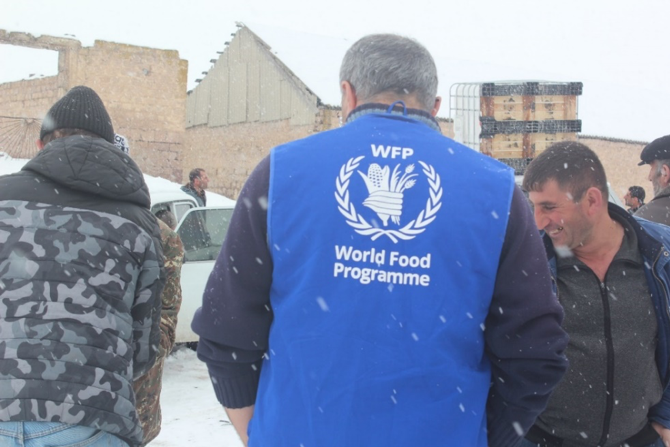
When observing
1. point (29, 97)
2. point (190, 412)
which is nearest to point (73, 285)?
point (190, 412)

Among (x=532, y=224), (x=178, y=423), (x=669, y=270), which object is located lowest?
(x=178, y=423)

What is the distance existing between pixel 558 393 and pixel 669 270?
24.3 inches

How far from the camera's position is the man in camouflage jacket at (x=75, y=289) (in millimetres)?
2082

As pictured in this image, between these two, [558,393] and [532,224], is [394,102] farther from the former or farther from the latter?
[558,393]

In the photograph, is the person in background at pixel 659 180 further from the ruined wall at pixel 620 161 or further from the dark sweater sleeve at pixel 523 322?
the ruined wall at pixel 620 161

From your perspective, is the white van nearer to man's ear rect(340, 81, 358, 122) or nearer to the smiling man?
the smiling man

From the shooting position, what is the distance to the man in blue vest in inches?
65.3

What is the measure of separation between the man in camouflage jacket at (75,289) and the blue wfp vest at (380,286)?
2.35ft

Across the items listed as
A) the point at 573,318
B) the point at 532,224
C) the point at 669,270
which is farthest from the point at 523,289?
the point at 669,270

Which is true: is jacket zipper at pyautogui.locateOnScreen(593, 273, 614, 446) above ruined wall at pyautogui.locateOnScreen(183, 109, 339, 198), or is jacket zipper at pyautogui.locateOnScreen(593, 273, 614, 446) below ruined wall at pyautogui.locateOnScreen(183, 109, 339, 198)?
below

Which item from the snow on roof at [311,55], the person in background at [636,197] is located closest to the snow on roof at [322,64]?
the snow on roof at [311,55]

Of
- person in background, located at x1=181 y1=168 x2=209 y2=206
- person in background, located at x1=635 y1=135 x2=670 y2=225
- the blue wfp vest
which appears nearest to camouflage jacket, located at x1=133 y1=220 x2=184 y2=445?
Result: the blue wfp vest

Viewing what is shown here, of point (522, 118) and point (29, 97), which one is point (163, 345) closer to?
point (522, 118)

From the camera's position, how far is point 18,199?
2.23 metres
